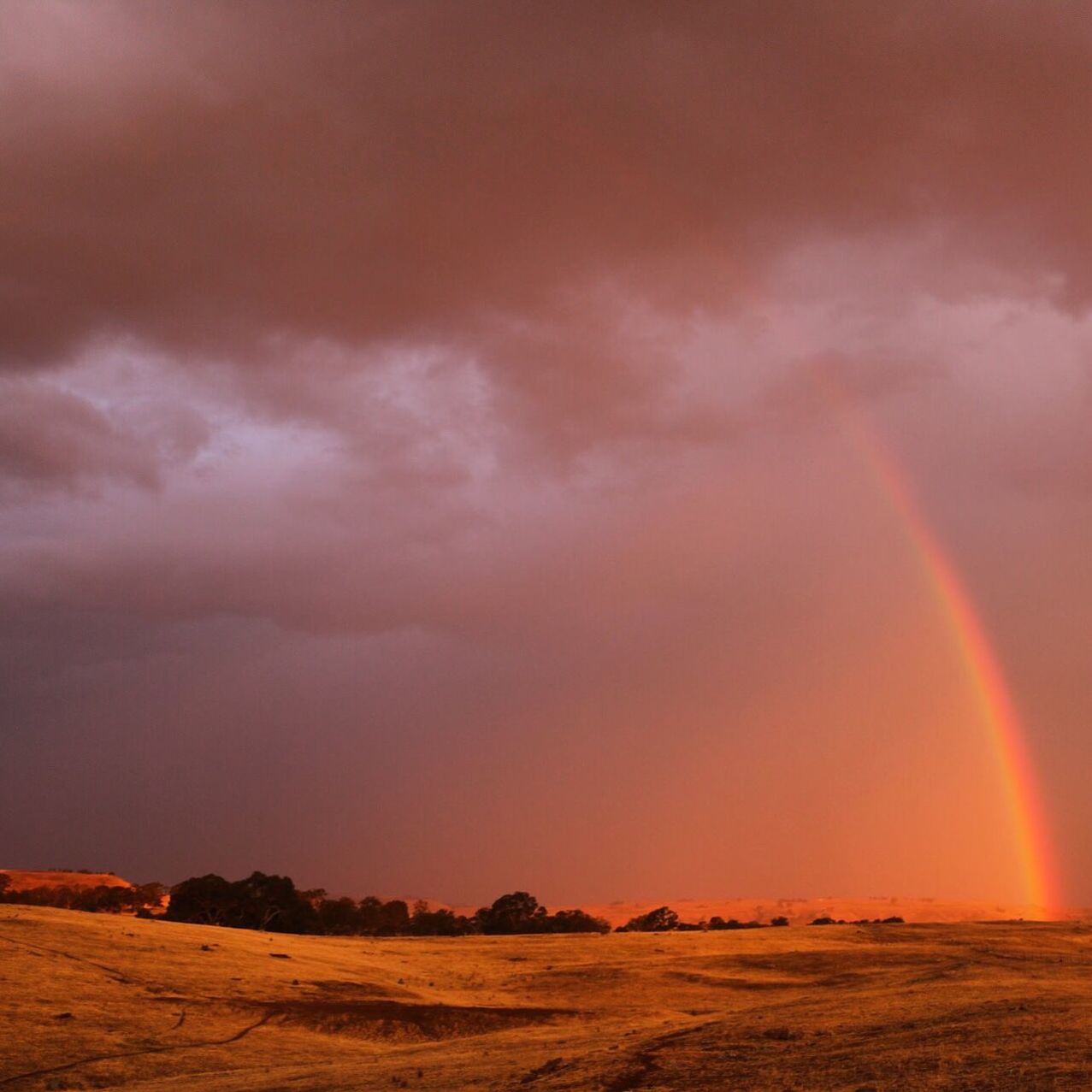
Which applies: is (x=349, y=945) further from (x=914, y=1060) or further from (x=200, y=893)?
(x=914, y=1060)

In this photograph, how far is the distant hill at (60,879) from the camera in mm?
90938

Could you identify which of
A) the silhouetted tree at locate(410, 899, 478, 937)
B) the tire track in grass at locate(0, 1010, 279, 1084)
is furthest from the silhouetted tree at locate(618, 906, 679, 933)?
the tire track in grass at locate(0, 1010, 279, 1084)

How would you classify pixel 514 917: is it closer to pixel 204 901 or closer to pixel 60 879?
pixel 204 901

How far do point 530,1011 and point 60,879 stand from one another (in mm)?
79901

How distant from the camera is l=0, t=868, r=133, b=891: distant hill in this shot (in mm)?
90938

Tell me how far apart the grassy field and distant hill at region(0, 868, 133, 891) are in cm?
5511

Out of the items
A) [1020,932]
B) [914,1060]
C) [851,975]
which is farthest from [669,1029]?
[1020,932]

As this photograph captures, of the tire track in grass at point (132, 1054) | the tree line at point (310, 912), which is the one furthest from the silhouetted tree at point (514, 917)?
the tire track in grass at point (132, 1054)

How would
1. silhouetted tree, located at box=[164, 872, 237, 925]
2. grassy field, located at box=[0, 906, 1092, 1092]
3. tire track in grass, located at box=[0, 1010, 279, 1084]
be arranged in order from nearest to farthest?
grassy field, located at box=[0, 906, 1092, 1092]
tire track in grass, located at box=[0, 1010, 279, 1084]
silhouetted tree, located at box=[164, 872, 237, 925]

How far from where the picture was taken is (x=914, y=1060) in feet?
44.9

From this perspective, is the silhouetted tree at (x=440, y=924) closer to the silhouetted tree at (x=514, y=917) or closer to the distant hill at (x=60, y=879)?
the silhouetted tree at (x=514, y=917)

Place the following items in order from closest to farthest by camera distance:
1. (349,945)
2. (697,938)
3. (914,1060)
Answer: (914,1060) → (349,945) → (697,938)

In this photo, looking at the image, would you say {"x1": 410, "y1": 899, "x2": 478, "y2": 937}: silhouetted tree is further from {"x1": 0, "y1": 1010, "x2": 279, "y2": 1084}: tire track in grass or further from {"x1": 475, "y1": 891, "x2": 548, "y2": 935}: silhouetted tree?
{"x1": 0, "y1": 1010, "x2": 279, "y2": 1084}: tire track in grass

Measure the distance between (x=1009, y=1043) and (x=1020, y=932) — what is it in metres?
39.9
